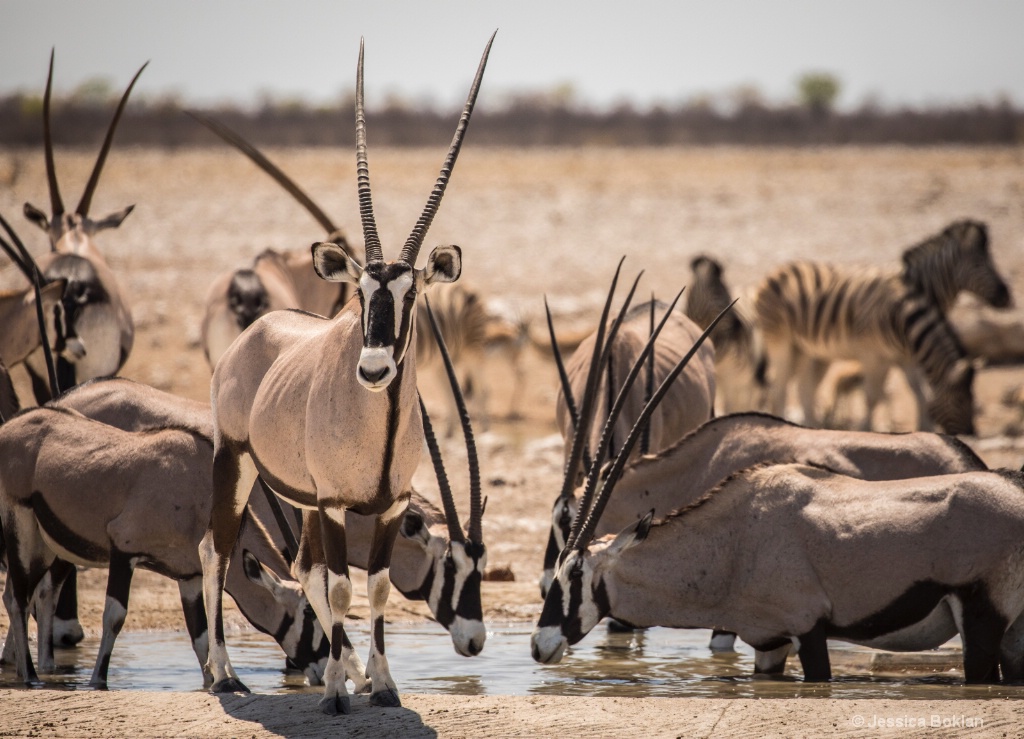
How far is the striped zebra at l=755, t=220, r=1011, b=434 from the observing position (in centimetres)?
1488

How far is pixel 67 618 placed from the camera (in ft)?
24.4

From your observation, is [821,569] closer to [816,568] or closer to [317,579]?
[816,568]

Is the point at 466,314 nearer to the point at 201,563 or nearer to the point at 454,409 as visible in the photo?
the point at 454,409

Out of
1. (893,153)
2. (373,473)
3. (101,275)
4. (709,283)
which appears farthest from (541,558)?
(893,153)

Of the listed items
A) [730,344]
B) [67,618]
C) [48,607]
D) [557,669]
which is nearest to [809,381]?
[730,344]

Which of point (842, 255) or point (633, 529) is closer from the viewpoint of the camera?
point (633, 529)

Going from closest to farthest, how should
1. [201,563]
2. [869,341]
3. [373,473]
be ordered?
[373,473]
[201,563]
[869,341]

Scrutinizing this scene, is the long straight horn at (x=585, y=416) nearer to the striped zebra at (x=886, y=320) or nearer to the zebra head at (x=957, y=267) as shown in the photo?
the striped zebra at (x=886, y=320)

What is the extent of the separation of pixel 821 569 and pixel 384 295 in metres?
2.52

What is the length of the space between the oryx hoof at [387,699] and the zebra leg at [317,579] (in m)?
0.24

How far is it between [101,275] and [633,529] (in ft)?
16.5

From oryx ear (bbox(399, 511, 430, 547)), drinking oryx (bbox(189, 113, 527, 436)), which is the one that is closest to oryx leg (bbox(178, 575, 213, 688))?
oryx ear (bbox(399, 511, 430, 547))

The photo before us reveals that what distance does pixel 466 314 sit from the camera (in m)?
17.8

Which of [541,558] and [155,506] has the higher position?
[155,506]
